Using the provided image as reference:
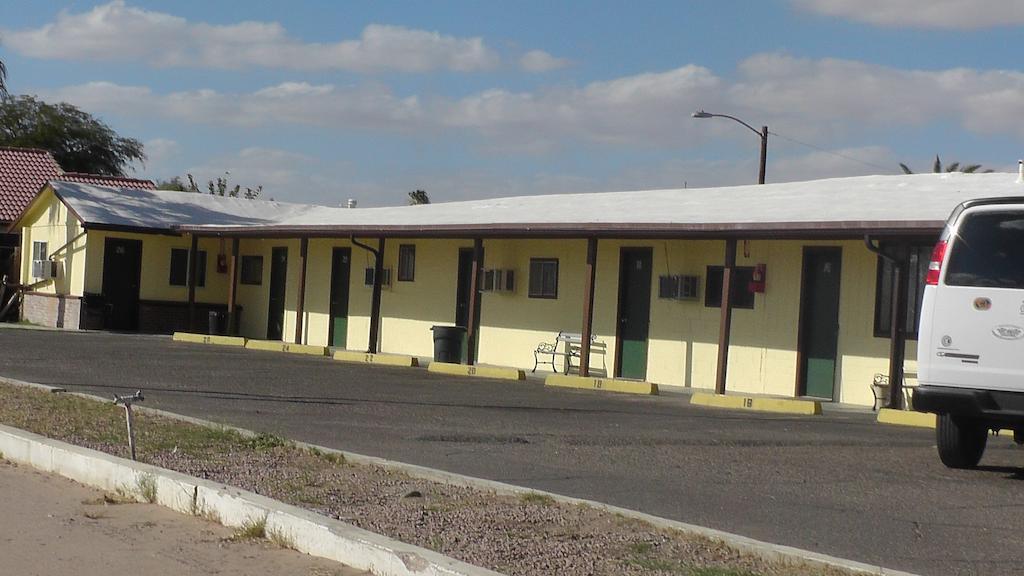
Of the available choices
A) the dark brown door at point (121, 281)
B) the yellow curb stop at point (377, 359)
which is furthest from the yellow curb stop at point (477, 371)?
the dark brown door at point (121, 281)

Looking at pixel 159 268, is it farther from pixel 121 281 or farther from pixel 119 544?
pixel 119 544

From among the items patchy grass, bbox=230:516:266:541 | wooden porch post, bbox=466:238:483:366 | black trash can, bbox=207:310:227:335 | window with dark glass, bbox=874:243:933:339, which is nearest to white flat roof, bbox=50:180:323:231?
black trash can, bbox=207:310:227:335

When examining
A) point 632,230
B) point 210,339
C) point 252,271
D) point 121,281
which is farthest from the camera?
point 121,281

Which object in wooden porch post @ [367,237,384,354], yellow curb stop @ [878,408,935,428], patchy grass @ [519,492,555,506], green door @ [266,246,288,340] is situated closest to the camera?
patchy grass @ [519,492,555,506]

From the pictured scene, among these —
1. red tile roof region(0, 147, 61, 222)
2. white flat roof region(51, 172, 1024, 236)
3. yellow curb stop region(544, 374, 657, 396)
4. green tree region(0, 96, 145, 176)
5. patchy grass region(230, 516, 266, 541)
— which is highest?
green tree region(0, 96, 145, 176)

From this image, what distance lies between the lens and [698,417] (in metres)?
15.9

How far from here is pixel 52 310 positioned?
3291 cm

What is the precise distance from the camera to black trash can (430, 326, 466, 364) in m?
23.4

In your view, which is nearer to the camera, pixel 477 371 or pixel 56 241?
pixel 477 371

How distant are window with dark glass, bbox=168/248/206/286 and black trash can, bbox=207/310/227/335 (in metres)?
2.09

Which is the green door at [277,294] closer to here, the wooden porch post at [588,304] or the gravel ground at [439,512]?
the wooden porch post at [588,304]

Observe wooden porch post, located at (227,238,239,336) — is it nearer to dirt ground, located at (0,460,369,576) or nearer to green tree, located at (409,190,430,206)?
dirt ground, located at (0,460,369,576)

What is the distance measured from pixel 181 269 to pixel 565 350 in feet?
46.4

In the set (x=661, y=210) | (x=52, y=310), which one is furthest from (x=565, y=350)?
(x=52, y=310)
